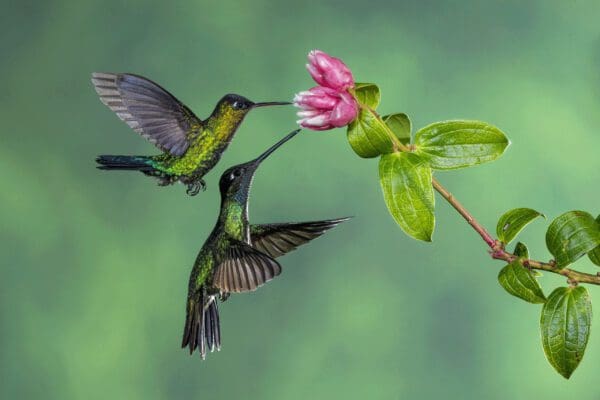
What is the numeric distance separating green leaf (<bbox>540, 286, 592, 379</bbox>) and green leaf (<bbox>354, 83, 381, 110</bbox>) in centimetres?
31

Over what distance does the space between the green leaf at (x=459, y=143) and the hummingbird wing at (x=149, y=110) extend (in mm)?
247

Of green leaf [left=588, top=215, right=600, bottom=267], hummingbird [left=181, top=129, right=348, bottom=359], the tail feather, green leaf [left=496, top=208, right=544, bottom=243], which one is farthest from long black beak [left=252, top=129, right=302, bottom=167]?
green leaf [left=588, top=215, right=600, bottom=267]

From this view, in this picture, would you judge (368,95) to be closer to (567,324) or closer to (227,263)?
(227,263)

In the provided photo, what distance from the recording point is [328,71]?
85 centimetres

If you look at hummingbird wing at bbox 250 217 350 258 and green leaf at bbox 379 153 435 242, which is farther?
hummingbird wing at bbox 250 217 350 258

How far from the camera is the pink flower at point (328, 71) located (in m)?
0.85

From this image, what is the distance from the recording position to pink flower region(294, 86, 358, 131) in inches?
32.5

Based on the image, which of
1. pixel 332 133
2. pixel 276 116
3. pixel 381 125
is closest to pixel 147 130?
pixel 381 125

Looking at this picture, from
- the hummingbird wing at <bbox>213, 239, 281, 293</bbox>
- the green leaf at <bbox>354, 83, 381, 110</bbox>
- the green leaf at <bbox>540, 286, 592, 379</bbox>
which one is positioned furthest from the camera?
the green leaf at <bbox>540, 286, 592, 379</bbox>

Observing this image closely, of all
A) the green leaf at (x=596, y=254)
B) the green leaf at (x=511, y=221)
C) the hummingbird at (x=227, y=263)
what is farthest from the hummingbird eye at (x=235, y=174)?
the green leaf at (x=596, y=254)

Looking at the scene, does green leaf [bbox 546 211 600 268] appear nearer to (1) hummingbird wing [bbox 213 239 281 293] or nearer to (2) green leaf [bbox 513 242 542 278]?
(2) green leaf [bbox 513 242 542 278]

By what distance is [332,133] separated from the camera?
2307 millimetres

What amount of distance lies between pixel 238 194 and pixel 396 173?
0.53ft

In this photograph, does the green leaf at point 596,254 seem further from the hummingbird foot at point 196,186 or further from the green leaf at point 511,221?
the hummingbird foot at point 196,186
